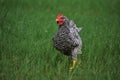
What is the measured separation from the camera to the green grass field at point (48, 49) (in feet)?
15.4

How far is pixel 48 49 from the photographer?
557 centimetres

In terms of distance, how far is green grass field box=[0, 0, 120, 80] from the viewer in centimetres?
470

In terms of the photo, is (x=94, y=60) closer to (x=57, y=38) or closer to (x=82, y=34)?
(x=57, y=38)

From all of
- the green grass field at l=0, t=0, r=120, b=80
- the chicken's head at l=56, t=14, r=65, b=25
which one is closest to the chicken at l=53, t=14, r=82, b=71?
the chicken's head at l=56, t=14, r=65, b=25

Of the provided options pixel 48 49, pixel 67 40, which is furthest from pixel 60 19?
pixel 48 49

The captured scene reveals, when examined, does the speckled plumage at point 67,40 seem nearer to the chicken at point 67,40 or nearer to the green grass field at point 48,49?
the chicken at point 67,40

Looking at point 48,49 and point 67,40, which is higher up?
point 67,40

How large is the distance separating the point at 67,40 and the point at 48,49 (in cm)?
62

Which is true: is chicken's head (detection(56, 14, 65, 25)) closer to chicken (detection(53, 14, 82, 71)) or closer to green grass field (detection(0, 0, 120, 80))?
chicken (detection(53, 14, 82, 71))

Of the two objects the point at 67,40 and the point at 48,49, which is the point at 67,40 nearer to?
the point at 67,40

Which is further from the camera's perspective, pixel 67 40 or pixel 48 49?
pixel 48 49

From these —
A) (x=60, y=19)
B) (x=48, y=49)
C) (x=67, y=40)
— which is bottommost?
(x=48, y=49)

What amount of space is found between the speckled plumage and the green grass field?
0.18 metres

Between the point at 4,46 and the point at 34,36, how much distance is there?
0.85 metres
